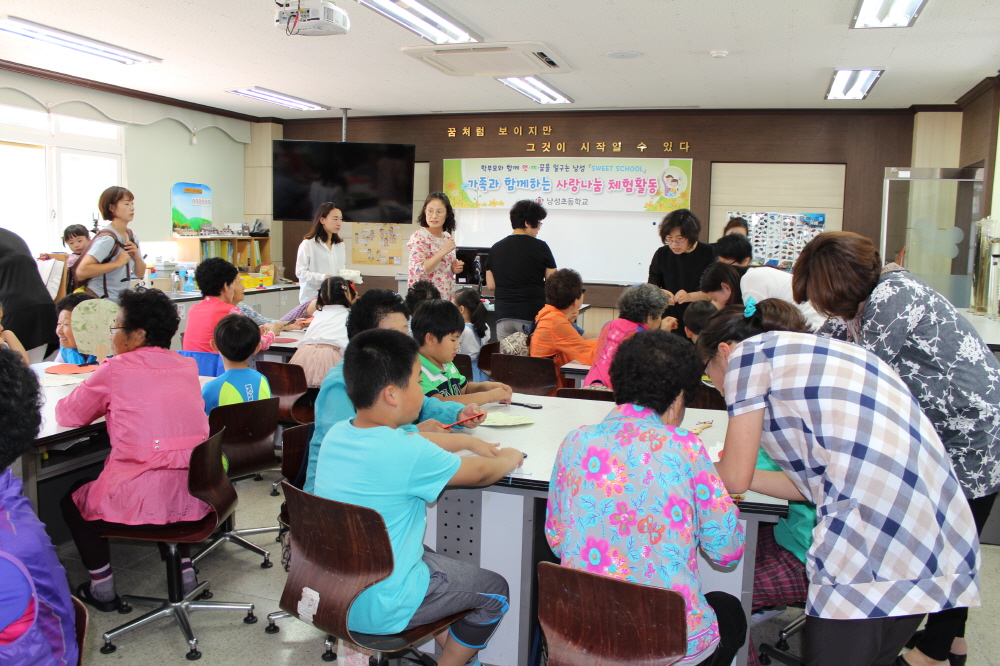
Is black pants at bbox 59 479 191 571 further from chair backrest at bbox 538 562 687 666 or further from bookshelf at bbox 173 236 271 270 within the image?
bookshelf at bbox 173 236 271 270

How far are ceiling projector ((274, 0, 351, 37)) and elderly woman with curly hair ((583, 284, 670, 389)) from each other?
1964mm

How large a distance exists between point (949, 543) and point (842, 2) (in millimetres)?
3443

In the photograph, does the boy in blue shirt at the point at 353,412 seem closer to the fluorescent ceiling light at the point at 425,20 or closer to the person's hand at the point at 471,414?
the person's hand at the point at 471,414

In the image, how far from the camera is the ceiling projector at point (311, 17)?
11.4 ft

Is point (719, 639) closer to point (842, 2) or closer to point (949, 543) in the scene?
point (949, 543)

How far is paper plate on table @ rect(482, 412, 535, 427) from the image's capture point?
238cm

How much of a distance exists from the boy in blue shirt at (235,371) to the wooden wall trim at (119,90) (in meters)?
4.40

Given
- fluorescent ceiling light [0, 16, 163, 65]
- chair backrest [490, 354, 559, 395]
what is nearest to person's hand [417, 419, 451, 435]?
chair backrest [490, 354, 559, 395]

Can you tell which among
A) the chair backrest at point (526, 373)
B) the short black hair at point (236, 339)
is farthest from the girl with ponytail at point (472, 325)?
the short black hair at point (236, 339)

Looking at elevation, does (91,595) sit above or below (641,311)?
below

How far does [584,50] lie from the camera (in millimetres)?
5027

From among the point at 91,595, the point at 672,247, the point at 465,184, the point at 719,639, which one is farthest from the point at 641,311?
the point at 465,184

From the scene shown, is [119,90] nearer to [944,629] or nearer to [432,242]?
[432,242]

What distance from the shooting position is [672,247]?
4.42m
